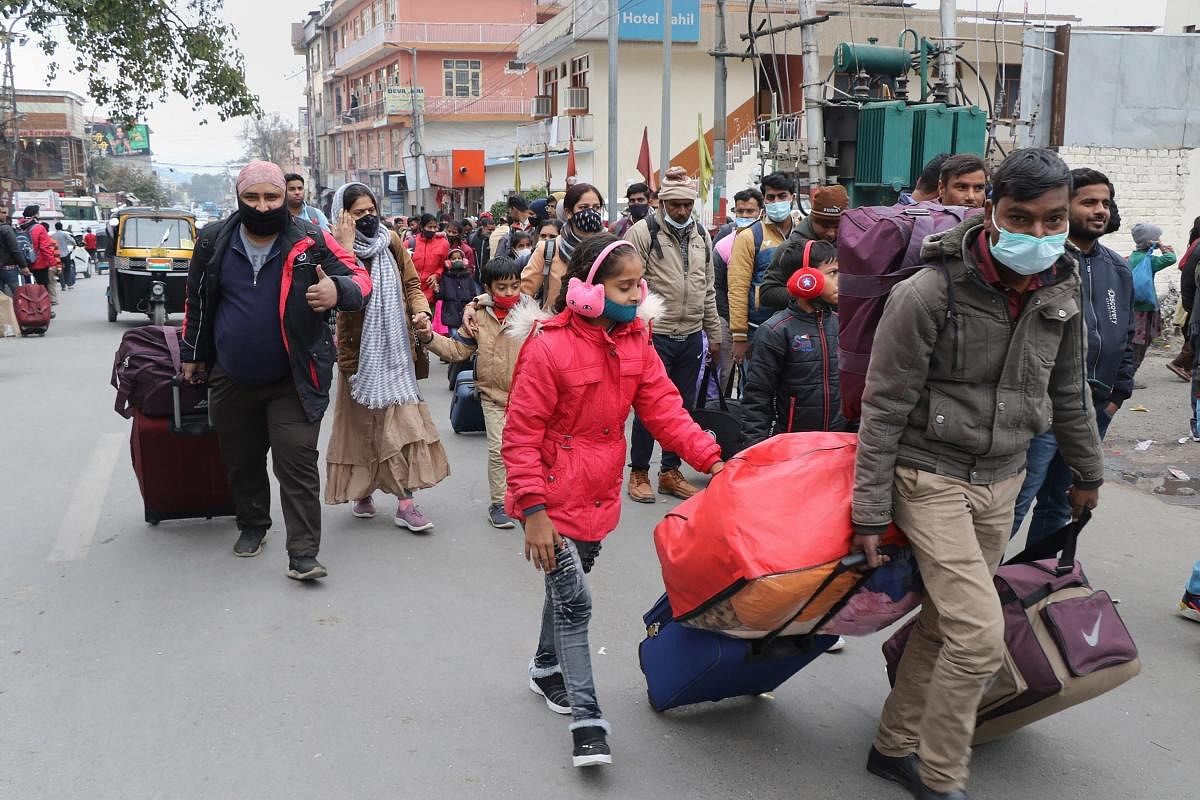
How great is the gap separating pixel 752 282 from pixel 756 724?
4054 mm

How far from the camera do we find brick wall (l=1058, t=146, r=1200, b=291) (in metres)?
17.2

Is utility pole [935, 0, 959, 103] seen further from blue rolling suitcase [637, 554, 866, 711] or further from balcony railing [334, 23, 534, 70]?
balcony railing [334, 23, 534, 70]

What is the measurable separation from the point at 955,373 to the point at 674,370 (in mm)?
3967

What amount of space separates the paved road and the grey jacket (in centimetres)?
110

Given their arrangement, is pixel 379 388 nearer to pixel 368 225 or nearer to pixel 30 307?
pixel 368 225

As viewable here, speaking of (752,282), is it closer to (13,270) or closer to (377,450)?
(377,450)

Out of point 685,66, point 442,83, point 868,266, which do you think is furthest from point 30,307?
point 442,83

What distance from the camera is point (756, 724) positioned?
3.93m

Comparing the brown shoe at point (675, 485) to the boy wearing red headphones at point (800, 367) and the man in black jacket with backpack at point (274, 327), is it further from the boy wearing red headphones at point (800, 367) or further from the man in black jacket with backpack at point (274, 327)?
the man in black jacket with backpack at point (274, 327)

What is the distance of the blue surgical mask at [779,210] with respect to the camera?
756 cm

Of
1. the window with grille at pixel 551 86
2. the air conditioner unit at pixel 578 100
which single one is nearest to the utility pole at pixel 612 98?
the air conditioner unit at pixel 578 100

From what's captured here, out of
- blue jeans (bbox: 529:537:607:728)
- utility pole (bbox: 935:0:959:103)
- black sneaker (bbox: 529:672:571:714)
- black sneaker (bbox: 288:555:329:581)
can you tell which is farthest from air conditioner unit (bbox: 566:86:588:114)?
blue jeans (bbox: 529:537:607:728)

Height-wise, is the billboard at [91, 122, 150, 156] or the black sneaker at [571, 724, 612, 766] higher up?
the billboard at [91, 122, 150, 156]

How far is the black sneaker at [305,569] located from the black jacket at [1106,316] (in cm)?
362
